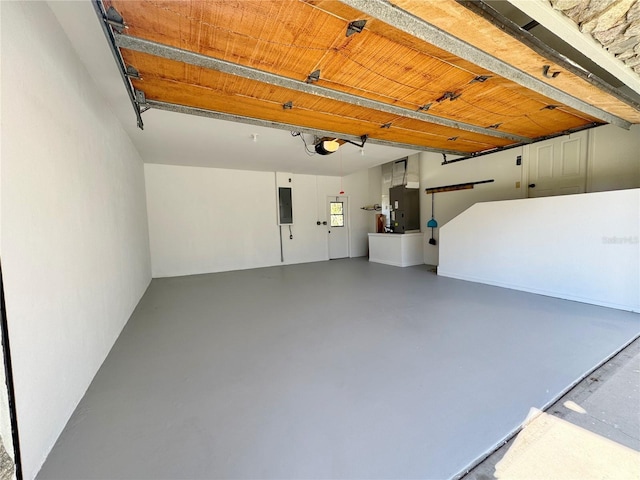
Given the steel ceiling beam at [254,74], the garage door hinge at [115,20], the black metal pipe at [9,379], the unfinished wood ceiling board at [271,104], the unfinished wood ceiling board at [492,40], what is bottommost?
the black metal pipe at [9,379]

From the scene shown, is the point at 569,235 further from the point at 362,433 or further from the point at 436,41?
the point at 362,433

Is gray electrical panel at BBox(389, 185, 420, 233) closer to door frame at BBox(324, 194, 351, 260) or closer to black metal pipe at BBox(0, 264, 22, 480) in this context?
door frame at BBox(324, 194, 351, 260)

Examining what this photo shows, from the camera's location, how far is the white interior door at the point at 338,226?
790 cm

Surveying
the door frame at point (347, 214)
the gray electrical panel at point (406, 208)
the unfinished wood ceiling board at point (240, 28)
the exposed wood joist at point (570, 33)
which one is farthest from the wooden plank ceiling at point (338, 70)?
the door frame at point (347, 214)

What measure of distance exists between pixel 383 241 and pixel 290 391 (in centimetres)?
555

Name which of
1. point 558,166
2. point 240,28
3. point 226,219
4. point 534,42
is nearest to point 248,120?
point 240,28

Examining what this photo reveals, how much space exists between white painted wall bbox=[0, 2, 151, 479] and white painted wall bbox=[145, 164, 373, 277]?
142 inches

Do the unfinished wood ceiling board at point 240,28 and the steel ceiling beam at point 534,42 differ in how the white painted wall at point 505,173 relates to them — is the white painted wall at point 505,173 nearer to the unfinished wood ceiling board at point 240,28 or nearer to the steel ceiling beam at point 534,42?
the steel ceiling beam at point 534,42

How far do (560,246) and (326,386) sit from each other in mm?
4051

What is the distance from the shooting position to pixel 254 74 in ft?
6.93

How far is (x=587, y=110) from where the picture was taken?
9.30 feet

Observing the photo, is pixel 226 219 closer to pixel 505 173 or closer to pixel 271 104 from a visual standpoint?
pixel 271 104

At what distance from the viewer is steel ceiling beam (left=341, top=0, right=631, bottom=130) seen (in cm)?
139

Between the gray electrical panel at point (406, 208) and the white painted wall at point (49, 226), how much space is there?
590 centimetres
